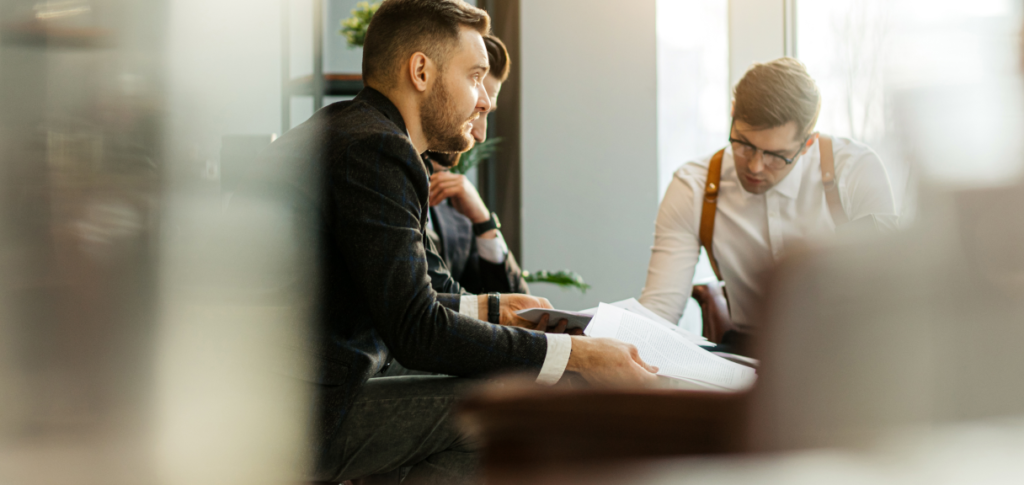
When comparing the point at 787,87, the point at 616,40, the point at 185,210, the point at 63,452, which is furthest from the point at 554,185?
the point at 63,452

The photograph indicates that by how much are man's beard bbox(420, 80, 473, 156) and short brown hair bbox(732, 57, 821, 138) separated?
79cm

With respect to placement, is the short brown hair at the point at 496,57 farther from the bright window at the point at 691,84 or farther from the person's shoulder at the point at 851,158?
the bright window at the point at 691,84

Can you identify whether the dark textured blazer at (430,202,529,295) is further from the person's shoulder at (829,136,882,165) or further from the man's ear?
the person's shoulder at (829,136,882,165)

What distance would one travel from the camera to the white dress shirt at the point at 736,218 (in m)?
1.86

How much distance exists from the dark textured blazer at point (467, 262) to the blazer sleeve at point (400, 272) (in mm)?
1168

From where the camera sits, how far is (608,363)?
1081mm

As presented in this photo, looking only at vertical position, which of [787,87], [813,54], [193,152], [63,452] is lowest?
[63,452]

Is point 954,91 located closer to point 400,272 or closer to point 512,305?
point 400,272

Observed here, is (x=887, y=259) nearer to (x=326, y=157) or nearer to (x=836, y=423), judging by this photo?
(x=836, y=423)

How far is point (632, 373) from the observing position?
1.04 meters

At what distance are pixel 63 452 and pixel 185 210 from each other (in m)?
0.33

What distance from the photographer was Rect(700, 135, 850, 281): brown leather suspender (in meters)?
1.85

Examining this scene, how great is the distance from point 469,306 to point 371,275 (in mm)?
467

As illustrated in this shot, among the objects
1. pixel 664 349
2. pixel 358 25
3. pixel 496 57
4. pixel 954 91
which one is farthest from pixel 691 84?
pixel 954 91
